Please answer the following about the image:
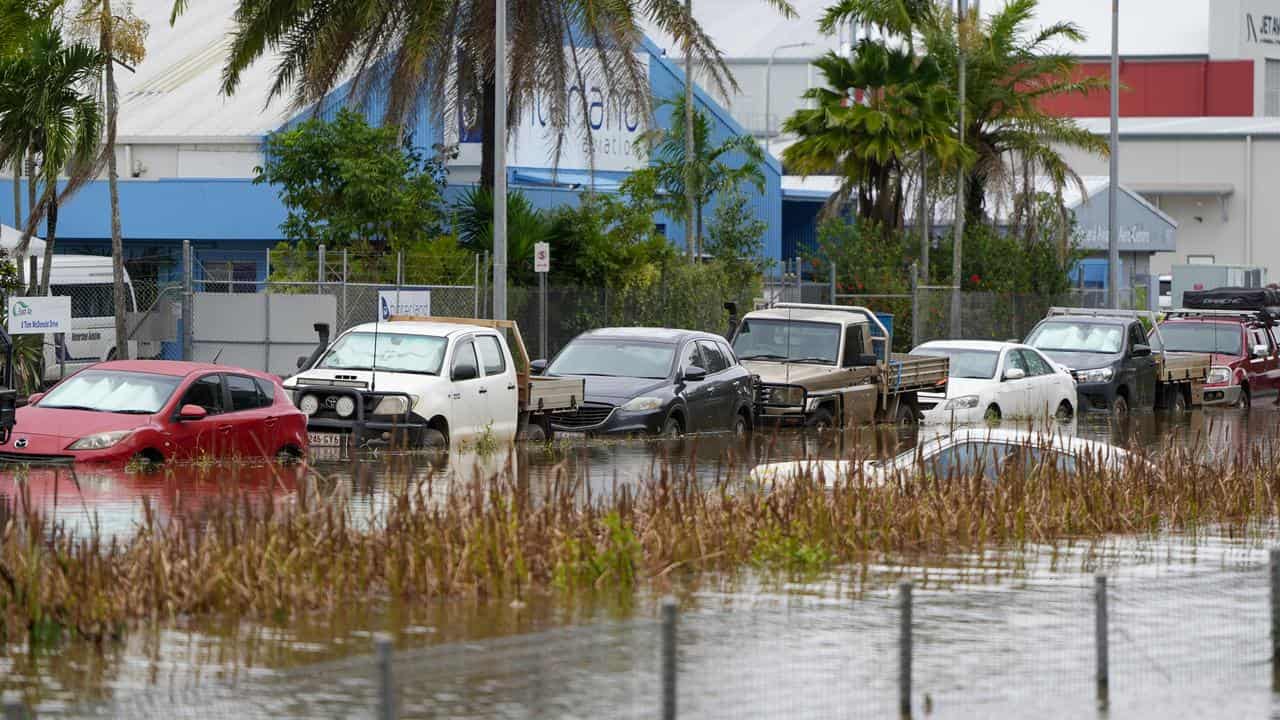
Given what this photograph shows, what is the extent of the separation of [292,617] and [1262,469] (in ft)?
31.6

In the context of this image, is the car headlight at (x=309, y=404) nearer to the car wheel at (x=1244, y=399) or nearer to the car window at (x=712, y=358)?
the car window at (x=712, y=358)

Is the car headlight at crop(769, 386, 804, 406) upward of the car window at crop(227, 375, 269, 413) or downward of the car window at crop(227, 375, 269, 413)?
downward

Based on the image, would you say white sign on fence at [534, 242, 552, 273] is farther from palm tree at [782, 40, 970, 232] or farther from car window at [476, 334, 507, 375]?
palm tree at [782, 40, 970, 232]

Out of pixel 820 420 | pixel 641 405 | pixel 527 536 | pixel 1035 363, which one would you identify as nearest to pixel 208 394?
pixel 641 405

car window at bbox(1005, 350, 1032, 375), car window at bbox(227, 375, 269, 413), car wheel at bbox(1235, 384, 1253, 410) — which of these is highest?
car window at bbox(1005, 350, 1032, 375)

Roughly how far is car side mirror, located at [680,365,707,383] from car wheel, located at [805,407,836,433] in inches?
89.6

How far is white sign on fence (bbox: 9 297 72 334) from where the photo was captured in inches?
1011

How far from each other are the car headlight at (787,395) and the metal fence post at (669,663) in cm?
1923

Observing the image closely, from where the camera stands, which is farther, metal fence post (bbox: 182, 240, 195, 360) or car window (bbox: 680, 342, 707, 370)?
metal fence post (bbox: 182, 240, 195, 360)

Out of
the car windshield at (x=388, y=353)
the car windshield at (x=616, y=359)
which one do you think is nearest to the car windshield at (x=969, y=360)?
the car windshield at (x=616, y=359)

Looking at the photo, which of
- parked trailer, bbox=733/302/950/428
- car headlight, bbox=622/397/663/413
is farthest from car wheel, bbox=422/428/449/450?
parked trailer, bbox=733/302/950/428

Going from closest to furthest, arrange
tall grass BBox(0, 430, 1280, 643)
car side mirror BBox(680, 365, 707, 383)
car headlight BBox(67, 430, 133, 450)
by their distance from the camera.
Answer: tall grass BBox(0, 430, 1280, 643) → car headlight BBox(67, 430, 133, 450) → car side mirror BBox(680, 365, 707, 383)

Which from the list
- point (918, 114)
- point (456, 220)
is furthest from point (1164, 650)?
point (918, 114)

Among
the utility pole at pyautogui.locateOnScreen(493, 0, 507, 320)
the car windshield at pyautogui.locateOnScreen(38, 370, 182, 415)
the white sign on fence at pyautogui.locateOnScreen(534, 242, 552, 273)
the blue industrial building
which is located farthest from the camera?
the blue industrial building
